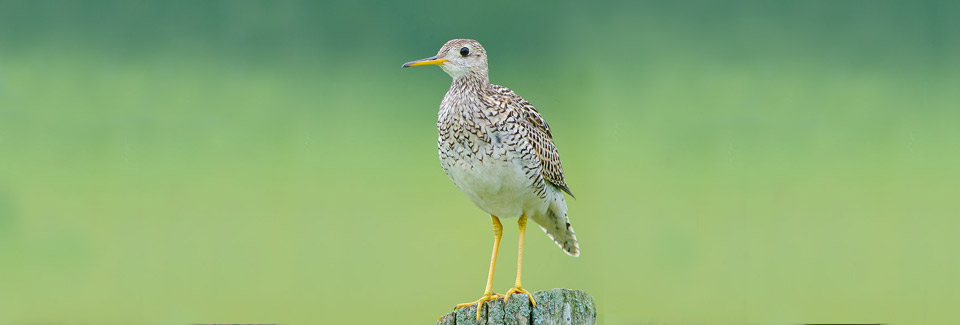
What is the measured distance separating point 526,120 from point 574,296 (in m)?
1.96

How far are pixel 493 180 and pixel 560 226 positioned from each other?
1324 mm

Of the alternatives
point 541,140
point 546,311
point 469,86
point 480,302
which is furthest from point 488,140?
point 546,311

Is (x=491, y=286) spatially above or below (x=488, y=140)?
below

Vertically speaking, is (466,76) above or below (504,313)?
above

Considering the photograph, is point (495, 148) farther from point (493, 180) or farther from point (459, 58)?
point (459, 58)

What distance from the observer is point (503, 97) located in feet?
23.4

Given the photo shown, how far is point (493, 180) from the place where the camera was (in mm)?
6824

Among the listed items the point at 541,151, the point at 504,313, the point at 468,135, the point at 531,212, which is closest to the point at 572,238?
the point at 531,212

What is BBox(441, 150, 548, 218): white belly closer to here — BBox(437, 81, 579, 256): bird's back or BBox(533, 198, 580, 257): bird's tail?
BBox(437, 81, 579, 256): bird's back

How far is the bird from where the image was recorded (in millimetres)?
6770

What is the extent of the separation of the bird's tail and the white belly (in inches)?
19.8

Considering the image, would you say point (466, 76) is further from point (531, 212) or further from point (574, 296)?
point (574, 296)

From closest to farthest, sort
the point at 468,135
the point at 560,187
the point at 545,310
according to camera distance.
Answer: the point at 545,310 < the point at 468,135 < the point at 560,187

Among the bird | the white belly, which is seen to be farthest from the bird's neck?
the white belly
